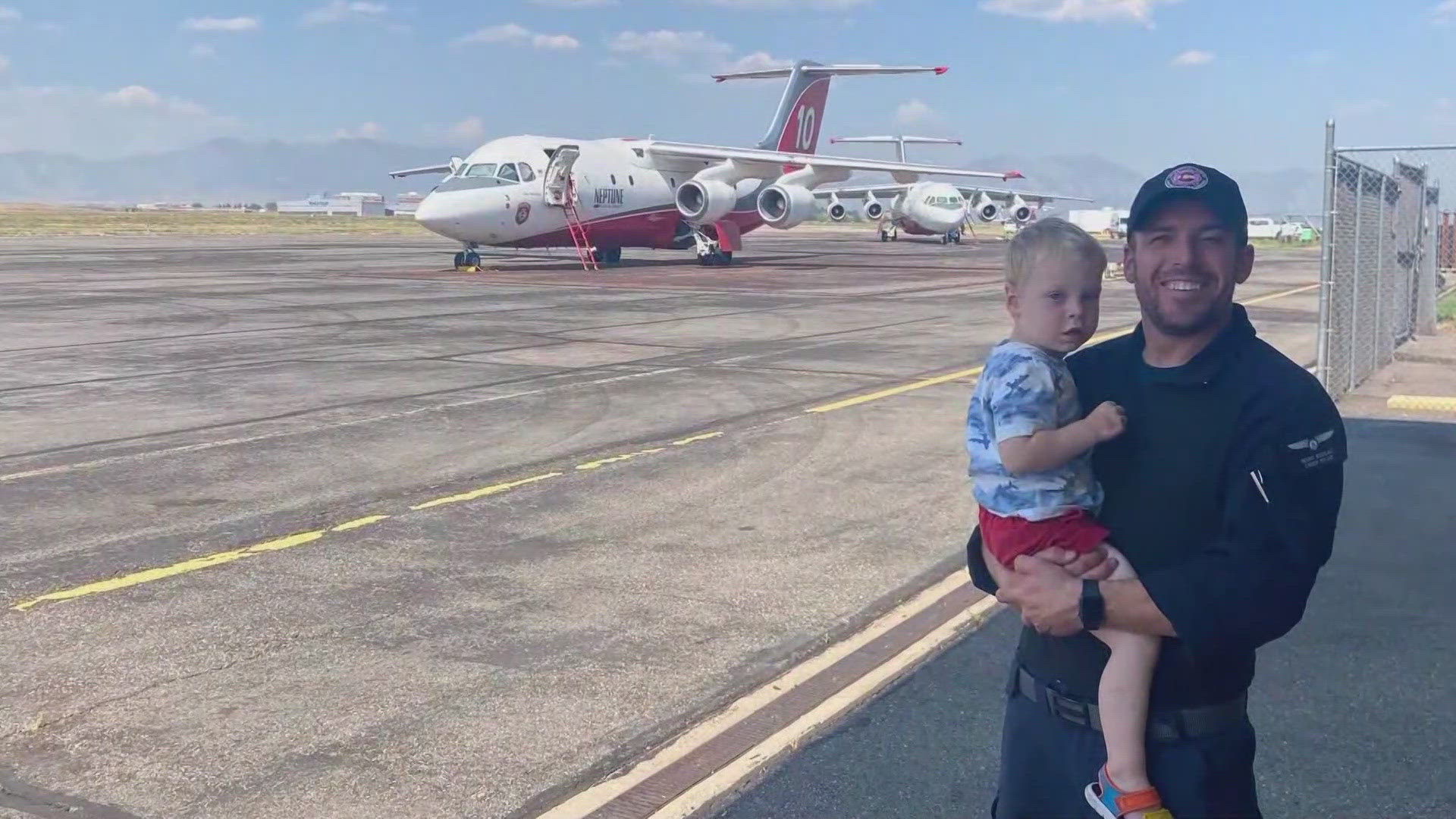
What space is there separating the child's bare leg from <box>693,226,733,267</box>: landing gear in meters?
35.5

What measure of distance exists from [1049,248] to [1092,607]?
2.42ft

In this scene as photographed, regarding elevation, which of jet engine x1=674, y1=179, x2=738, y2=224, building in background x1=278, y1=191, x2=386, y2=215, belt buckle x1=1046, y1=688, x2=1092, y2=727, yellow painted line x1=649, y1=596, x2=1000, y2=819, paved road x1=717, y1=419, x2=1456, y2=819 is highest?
building in background x1=278, y1=191, x2=386, y2=215

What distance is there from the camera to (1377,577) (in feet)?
24.0

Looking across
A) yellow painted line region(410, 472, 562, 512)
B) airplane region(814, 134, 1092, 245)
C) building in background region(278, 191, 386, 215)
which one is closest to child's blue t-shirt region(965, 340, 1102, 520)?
yellow painted line region(410, 472, 562, 512)

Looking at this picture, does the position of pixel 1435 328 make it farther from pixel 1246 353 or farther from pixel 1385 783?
pixel 1246 353

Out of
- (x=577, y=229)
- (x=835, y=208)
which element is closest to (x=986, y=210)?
(x=835, y=208)

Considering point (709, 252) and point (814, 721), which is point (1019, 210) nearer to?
point (709, 252)

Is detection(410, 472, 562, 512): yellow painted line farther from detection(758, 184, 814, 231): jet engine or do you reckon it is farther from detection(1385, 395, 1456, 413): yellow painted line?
detection(758, 184, 814, 231): jet engine

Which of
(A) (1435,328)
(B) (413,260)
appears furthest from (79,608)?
(B) (413,260)

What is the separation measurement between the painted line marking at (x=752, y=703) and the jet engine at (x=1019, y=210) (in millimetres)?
70262

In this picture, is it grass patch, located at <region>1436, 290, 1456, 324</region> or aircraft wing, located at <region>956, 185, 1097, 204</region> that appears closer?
grass patch, located at <region>1436, 290, 1456, 324</region>

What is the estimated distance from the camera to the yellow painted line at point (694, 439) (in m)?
10.8

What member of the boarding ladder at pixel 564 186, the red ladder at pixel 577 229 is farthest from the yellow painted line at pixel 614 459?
the red ladder at pixel 577 229

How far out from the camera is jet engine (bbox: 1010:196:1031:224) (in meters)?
77.2
